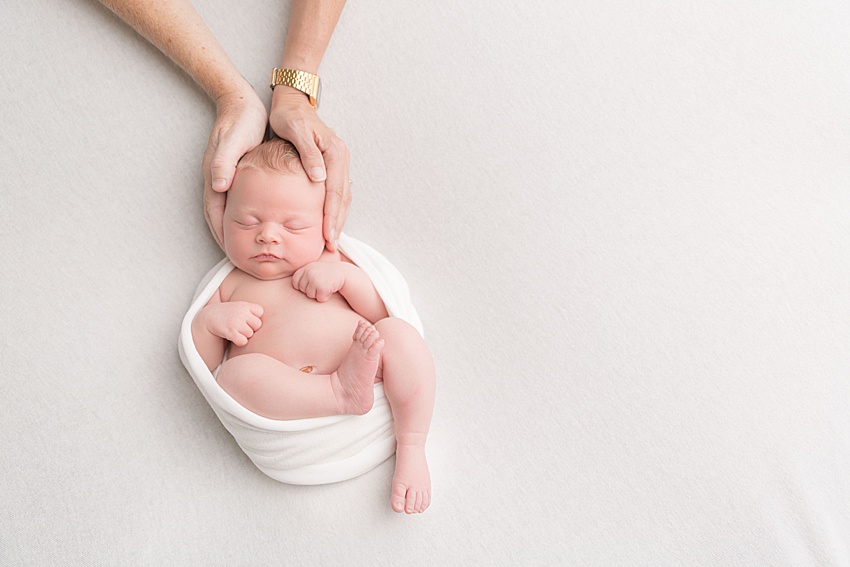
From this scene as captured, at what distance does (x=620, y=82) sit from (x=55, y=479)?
5.12ft

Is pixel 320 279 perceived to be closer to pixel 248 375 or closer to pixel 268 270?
pixel 268 270

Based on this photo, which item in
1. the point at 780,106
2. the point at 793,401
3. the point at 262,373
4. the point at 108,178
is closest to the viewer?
the point at 262,373

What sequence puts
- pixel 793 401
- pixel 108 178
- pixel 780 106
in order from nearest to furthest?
pixel 793 401 → pixel 108 178 → pixel 780 106

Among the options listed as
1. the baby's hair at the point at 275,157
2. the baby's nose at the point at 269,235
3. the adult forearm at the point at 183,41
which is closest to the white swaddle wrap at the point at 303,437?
the baby's nose at the point at 269,235

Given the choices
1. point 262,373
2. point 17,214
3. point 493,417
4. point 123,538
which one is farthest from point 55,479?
point 493,417

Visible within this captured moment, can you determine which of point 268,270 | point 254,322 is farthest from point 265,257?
point 254,322

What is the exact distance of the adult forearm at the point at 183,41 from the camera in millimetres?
1487

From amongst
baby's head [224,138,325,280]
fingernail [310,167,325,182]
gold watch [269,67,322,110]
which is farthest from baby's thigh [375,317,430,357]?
gold watch [269,67,322,110]

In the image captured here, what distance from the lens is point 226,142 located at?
4.55ft

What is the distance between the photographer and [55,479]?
126 centimetres

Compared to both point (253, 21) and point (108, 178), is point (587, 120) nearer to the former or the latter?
point (253, 21)

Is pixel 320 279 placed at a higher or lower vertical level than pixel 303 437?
higher

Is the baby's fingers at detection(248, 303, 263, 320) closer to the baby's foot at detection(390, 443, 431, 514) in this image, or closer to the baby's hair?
the baby's hair

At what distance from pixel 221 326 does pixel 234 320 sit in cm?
3
